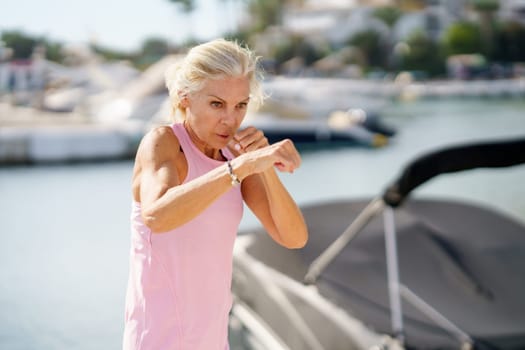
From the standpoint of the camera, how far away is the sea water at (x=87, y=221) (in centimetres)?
784

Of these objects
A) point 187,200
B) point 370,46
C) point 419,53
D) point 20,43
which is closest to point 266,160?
point 187,200

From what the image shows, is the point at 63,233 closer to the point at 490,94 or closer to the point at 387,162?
the point at 387,162

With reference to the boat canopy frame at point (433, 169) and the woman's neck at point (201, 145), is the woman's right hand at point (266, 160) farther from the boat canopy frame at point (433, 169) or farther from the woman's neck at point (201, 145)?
the boat canopy frame at point (433, 169)

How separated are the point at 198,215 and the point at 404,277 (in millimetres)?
2336

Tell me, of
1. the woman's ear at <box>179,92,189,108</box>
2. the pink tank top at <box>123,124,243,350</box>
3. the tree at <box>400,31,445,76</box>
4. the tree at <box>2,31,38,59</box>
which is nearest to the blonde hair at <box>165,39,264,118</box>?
the woman's ear at <box>179,92,189,108</box>

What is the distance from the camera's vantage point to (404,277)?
3.64 meters

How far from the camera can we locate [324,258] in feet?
12.1

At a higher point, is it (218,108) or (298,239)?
(218,108)

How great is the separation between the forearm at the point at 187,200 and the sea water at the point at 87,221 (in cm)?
582

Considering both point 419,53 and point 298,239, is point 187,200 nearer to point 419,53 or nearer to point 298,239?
point 298,239

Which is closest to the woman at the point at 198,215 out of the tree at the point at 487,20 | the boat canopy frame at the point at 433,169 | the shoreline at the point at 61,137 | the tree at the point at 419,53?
the boat canopy frame at the point at 433,169

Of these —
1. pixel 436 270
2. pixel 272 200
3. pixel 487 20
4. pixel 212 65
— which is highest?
pixel 212 65

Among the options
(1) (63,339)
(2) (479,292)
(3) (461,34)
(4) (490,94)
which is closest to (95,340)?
(1) (63,339)

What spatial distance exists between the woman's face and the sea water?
571 cm
